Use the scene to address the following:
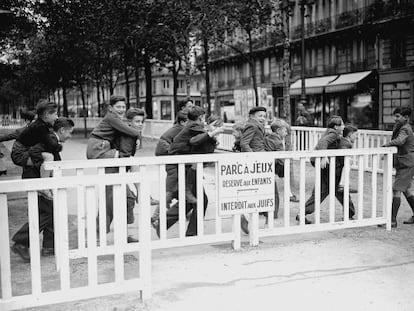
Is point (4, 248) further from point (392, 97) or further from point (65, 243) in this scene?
point (392, 97)

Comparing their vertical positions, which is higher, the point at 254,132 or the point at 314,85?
the point at 314,85

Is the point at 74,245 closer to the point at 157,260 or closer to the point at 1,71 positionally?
the point at 157,260

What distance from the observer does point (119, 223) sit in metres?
4.44

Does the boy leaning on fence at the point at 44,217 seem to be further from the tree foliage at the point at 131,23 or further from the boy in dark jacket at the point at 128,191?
the tree foliage at the point at 131,23

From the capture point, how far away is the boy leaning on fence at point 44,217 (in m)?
5.82

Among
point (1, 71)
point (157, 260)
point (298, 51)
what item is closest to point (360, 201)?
point (157, 260)

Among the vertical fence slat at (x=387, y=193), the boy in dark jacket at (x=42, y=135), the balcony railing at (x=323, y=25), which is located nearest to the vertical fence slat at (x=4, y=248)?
the boy in dark jacket at (x=42, y=135)

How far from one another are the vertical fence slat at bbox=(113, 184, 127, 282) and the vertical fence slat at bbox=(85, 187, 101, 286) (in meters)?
0.17

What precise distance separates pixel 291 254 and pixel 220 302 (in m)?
1.67

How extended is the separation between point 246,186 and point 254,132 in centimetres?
155

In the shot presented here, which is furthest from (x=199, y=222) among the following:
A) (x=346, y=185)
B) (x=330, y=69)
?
(x=330, y=69)

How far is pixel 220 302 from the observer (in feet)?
14.7

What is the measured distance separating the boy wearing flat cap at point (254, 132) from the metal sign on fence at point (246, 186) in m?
1.29

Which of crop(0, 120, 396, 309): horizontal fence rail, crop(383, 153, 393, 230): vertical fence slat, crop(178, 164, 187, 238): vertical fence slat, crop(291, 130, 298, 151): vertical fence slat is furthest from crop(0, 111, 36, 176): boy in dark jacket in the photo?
crop(291, 130, 298, 151): vertical fence slat
